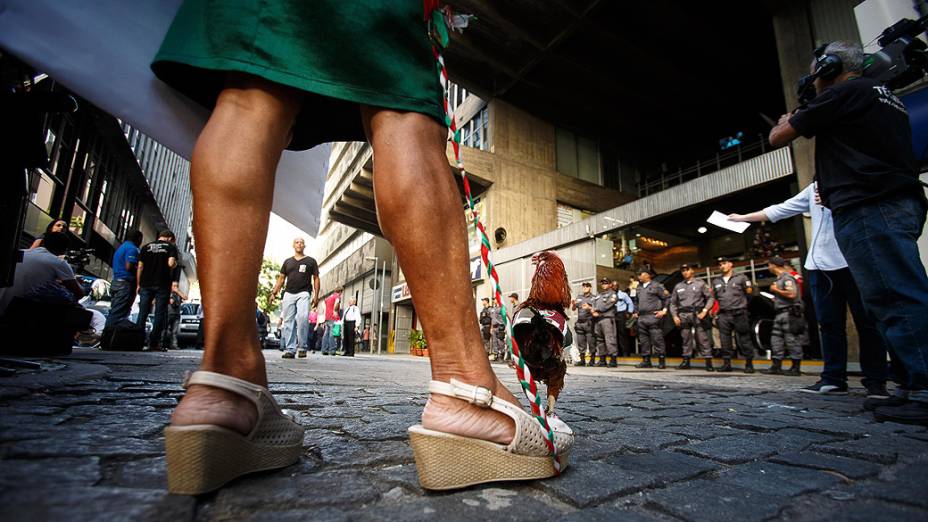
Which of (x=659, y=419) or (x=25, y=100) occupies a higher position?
(x=25, y=100)

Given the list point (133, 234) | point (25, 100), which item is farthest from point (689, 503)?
point (133, 234)

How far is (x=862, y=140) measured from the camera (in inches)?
94.4

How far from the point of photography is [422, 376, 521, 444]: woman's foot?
96cm

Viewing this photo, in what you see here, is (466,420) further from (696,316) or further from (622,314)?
(622,314)

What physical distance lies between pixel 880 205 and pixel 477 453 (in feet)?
8.93

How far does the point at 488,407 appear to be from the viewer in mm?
1000

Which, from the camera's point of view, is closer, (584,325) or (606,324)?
(606,324)

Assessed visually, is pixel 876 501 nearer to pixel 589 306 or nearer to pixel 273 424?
pixel 273 424

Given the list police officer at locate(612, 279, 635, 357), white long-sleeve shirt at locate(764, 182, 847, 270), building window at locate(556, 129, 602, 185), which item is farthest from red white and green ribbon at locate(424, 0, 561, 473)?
building window at locate(556, 129, 602, 185)

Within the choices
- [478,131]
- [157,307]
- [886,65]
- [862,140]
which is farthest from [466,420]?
[478,131]

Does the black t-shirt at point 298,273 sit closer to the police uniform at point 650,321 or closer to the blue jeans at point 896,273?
the blue jeans at point 896,273

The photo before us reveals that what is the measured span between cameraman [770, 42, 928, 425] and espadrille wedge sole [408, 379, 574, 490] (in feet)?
7.55

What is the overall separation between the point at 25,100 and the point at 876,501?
3478 millimetres

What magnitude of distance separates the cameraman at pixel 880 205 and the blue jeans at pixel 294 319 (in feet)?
23.6
